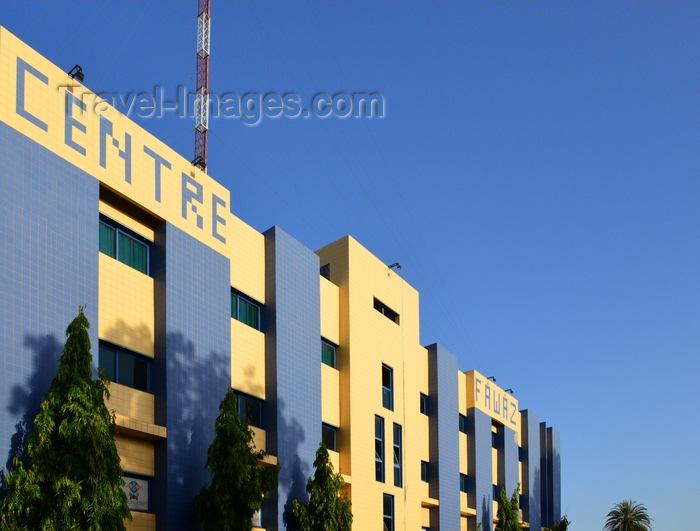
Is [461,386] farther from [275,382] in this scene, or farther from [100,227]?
[100,227]

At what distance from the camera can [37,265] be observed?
75.4 feet

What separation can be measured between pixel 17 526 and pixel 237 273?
13.9 meters

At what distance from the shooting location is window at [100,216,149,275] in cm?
2647

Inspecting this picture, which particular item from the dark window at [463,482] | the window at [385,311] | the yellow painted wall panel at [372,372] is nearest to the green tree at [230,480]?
the yellow painted wall panel at [372,372]

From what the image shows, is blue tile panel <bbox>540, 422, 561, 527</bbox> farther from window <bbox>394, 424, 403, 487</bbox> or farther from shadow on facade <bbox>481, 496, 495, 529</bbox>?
window <bbox>394, 424, 403, 487</bbox>

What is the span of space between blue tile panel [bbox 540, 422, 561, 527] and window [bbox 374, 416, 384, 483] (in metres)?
37.0

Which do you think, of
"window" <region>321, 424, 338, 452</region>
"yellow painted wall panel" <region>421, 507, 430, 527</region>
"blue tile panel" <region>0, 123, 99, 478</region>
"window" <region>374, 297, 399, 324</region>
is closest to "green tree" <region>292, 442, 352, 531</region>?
"window" <region>321, 424, 338, 452</region>

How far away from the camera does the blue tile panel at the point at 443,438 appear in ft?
153

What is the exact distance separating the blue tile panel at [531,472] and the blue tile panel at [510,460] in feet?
9.94

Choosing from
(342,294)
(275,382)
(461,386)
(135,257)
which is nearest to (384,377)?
(342,294)

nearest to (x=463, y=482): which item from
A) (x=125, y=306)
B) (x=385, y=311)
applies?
(x=385, y=311)

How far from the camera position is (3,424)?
20.9 m

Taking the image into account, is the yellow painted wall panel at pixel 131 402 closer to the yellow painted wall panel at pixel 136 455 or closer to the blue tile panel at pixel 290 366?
the yellow painted wall panel at pixel 136 455

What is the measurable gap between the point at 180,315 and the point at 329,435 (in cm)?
1119
